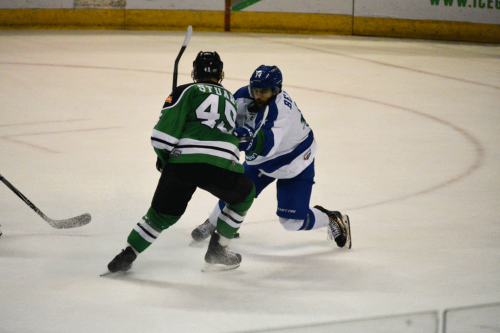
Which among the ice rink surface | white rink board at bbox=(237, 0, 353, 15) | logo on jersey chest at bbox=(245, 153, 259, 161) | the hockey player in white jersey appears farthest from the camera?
white rink board at bbox=(237, 0, 353, 15)

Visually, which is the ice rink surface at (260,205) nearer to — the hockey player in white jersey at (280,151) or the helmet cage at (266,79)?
the hockey player in white jersey at (280,151)

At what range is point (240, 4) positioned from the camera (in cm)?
1136

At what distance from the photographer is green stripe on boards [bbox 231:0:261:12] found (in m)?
11.3

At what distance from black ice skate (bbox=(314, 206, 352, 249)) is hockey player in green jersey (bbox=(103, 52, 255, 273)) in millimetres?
684

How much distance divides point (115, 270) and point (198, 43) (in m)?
7.50

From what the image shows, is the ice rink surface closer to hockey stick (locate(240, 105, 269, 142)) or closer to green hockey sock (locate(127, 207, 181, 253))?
green hockey sock (locate(127, 207, 181, 253))

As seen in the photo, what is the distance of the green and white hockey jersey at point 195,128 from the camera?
9.29ft

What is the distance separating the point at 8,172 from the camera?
4512 millimetres

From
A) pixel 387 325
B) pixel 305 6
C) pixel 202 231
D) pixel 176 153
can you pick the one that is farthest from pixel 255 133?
pixel 305 6

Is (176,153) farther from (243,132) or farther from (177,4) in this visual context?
(177,4)

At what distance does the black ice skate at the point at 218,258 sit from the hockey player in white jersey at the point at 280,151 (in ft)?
1.24

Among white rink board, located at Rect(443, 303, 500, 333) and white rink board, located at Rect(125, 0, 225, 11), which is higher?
white rink board, located at Rect(125, 0, 225, 11)

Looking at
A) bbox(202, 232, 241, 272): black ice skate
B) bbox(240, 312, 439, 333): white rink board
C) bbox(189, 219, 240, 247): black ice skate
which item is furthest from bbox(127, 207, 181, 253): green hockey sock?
bbox(240, 312, 439, 333): white rink board

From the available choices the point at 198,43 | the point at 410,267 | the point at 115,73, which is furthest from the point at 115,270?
the point at 198,43
